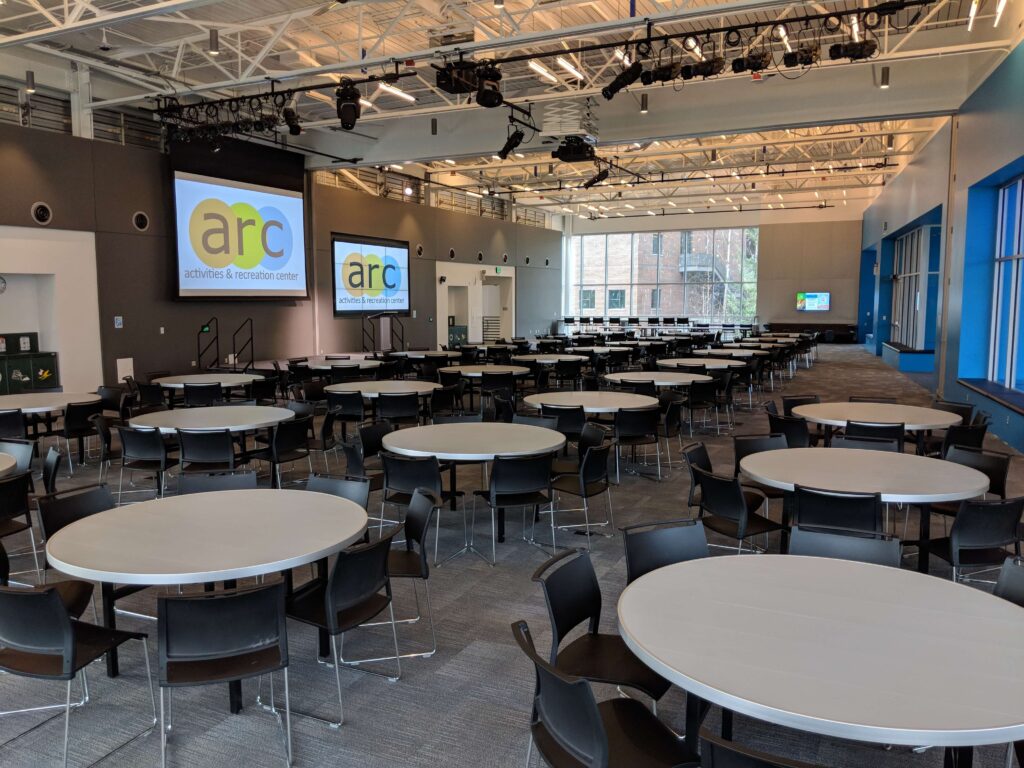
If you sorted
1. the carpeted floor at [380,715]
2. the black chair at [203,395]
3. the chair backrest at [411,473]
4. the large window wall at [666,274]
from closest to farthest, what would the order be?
the carpeted floor at [380,715], the chair backrest at [411,473], the black chair at [203,395], the large window wall at [666,274]

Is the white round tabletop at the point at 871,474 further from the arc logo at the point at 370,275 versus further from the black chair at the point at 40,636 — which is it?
the arc logo at the point at 370,275

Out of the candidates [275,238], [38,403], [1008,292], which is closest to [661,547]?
[38,403]

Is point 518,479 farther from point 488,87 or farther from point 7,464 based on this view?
point 488,87

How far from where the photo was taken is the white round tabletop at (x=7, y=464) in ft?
15.7

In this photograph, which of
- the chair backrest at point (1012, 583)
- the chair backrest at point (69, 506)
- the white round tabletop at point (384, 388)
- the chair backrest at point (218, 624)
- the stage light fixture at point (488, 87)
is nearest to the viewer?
the chair backrest at point (218, 624)

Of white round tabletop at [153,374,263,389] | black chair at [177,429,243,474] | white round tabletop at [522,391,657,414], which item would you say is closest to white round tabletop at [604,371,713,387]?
white round tabletop at [522,391,657,414]

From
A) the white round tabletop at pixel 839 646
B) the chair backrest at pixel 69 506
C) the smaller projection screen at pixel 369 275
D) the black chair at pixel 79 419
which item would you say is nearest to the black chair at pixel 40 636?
the chair backrest at pixel 69 506

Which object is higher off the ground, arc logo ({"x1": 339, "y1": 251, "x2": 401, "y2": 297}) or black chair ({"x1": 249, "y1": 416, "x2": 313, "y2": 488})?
arc logo ({"x1": 339, "y1": 251, "x2": 401, "y2": 297})

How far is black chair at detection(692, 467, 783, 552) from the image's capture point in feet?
14.4

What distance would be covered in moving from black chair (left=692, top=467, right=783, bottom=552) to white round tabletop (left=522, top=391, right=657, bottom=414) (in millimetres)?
2211

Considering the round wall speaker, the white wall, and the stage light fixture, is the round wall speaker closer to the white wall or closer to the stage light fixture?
the white wall

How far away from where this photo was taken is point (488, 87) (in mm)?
10422

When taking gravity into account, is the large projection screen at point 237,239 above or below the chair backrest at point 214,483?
above

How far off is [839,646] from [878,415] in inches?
193
